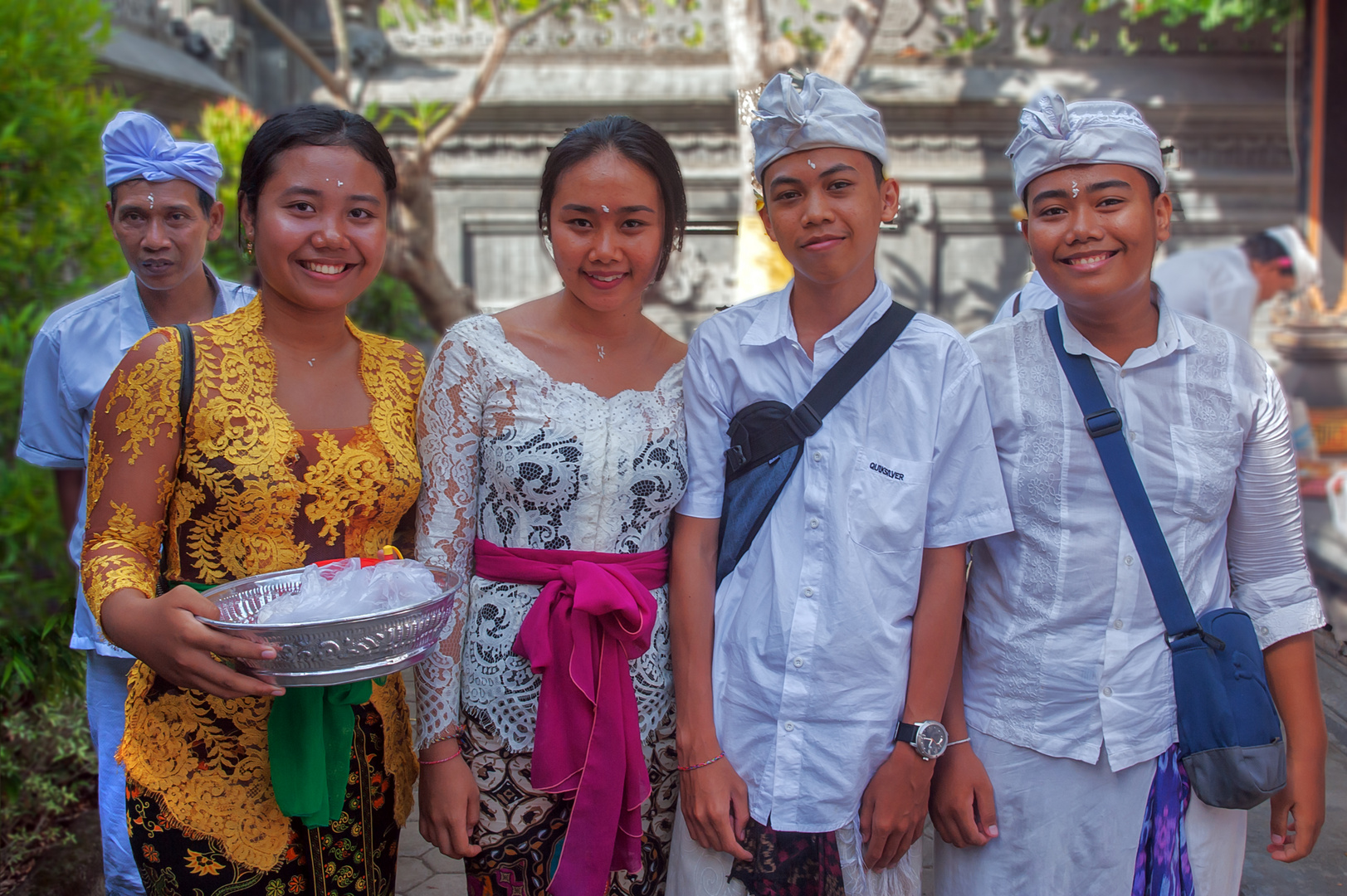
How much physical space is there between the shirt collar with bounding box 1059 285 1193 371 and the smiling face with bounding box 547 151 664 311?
0.82 m

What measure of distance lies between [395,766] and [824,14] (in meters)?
8.65

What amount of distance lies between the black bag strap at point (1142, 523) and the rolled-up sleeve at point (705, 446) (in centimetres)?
68

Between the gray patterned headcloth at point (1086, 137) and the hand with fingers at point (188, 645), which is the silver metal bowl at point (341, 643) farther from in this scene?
the gray patterned headcloth at point (1086, 137)

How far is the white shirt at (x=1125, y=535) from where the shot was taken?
175 cm

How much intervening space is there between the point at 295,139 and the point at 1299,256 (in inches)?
285

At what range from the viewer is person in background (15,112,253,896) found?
2391 millimetres

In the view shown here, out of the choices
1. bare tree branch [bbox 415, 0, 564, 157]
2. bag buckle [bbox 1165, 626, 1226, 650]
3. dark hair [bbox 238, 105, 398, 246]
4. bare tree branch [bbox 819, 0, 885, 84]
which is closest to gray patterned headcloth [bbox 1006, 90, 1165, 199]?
bag buckle [bbox 1165, 626, 1226, 650]

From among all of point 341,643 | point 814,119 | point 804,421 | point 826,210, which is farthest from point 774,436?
point 341,643

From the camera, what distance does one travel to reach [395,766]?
1852 mm

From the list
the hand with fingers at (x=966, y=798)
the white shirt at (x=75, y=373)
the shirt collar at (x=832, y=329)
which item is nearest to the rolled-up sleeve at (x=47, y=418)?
the white shirt at (x=75, y=373)

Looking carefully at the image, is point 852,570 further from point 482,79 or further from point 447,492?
point 482,79

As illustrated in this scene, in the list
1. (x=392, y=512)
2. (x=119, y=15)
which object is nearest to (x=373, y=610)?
(x=392, y=512)

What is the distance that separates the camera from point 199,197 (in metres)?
2.60

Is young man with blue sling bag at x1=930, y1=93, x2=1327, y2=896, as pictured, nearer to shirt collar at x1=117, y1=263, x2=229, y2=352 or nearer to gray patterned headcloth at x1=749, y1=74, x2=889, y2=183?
gray patterned headcloth at x1=749, y1=74, x2=889, y2=183
